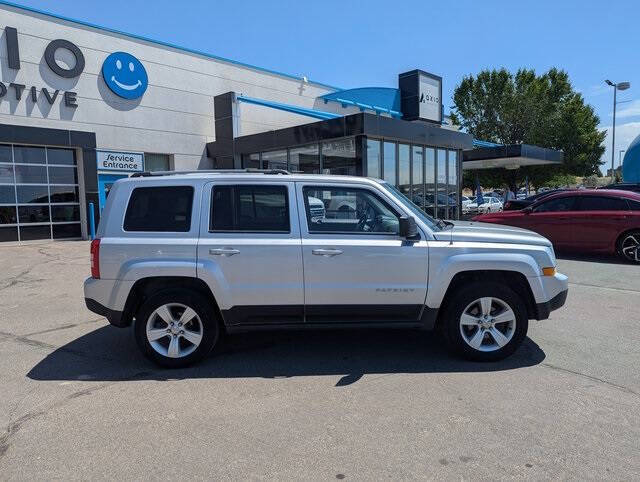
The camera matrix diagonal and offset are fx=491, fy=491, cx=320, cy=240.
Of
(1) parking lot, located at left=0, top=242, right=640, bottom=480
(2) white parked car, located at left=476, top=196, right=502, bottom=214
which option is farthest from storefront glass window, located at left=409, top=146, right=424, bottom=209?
(2) white parked car, located at left=476, top=196, right=502, bottom=214

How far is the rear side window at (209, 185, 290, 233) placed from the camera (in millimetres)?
4746

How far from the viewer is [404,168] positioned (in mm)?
17734

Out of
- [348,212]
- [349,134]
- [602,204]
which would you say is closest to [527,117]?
[349,134]

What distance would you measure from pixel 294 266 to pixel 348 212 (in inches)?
30.2

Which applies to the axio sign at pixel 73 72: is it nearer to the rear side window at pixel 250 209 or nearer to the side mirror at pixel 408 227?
the rear side window at pixel 250 209

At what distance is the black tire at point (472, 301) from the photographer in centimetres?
471

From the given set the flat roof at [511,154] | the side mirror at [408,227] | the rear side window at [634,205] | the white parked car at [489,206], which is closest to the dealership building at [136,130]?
the flat roof at [511,154]

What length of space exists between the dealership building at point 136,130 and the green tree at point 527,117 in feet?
38.4

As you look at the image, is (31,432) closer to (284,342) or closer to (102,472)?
(102,472)

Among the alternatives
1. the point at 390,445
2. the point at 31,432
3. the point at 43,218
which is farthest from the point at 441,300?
the point at 43,218

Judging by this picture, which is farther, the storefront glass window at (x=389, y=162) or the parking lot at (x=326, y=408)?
the storefront glass window at (x=389, y=162)

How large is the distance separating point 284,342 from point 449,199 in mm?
15884

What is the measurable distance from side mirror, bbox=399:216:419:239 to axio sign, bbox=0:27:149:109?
50.8 feet

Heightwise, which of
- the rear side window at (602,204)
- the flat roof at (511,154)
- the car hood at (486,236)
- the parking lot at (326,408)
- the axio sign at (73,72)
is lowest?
the parking lot at (326,408)
